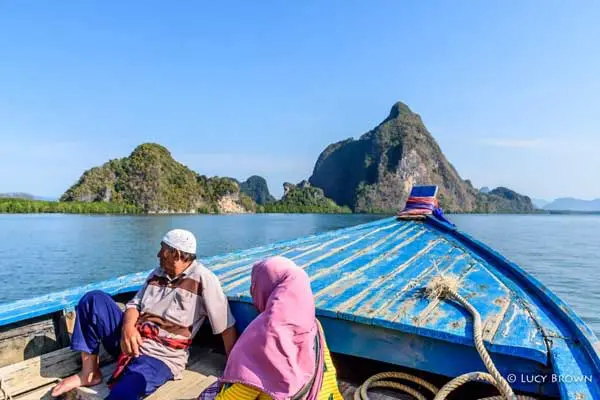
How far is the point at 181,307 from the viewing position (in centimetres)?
239

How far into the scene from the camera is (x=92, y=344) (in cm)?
237

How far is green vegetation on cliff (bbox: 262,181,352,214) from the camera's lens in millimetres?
109000

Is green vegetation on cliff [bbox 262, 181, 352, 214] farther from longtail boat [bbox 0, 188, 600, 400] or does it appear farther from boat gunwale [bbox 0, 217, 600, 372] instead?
longtail boat [bbox 0, 188, 600, 400]

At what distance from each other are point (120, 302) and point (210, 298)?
1.26 m

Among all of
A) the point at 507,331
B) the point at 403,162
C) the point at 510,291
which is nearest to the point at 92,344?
the point at 507,331

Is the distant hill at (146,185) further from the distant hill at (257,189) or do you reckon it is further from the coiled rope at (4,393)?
the coiled rope at (4,393)

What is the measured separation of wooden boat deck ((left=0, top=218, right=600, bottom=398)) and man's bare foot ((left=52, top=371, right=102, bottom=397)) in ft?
2.08

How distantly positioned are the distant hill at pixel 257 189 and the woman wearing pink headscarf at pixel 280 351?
6274 inches

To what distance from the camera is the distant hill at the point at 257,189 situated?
164m

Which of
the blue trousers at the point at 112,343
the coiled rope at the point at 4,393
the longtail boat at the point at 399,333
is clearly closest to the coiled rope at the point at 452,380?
the longtail boat at the point at 399,333

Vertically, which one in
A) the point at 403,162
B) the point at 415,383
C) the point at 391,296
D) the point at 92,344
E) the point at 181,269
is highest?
the point at 403,162

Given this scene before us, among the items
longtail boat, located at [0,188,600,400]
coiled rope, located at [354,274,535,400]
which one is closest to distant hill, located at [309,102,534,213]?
longtail boat, located at [0,188,600,400]

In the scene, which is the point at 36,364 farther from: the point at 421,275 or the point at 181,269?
the point at 421,275

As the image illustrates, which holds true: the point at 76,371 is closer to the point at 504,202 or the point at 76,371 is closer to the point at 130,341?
the point at 130,341
